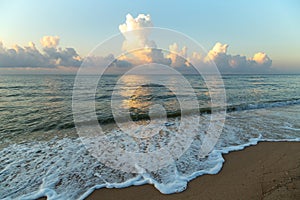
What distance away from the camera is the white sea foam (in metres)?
3.70

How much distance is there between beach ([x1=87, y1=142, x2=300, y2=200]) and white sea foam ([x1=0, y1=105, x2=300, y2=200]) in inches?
7.4

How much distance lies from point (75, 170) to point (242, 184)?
3886 mm

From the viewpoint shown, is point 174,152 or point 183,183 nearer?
Result: point 183,183

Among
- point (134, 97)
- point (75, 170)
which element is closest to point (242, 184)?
point (75, 170)

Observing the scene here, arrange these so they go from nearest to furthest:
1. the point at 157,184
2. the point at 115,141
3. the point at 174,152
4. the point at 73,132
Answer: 1. the point at 157,184
2. the point at 174,152
3. the point at 115,141
4. the point at 73,132

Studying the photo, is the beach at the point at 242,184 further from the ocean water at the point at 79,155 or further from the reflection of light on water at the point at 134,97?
the reflection of light on water at the point at 134,97

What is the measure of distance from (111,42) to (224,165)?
4935 mm

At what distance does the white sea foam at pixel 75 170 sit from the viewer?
370cm

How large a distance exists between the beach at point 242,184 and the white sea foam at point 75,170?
0.19m

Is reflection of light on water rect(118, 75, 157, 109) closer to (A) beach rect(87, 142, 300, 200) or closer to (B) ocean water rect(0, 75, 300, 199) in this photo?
(B) ocean water rect(0, 75, 300, 199)

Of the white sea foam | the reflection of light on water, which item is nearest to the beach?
the white sea foam

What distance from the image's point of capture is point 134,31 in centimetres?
661

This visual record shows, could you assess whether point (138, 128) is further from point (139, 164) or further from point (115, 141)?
point (139, 164)

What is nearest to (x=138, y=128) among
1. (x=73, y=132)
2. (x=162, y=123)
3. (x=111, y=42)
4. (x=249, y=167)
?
(x=162, y=123)
